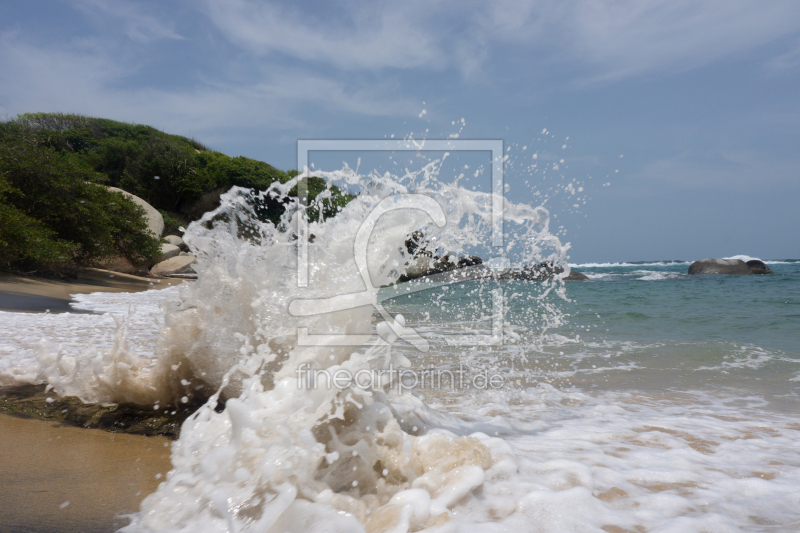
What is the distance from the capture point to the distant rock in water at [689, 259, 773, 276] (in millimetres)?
25578

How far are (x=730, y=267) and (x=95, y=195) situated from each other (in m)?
31.0

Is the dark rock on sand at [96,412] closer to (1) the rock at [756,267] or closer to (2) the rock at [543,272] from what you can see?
(2) the rock at [543,272]

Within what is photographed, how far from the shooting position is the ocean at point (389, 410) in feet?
5.85

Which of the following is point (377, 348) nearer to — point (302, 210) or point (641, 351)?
point (302, 210)

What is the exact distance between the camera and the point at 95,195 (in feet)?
46.2

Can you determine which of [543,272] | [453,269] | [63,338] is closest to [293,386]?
[63,338]

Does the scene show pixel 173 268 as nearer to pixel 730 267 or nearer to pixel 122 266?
pixel 122 266

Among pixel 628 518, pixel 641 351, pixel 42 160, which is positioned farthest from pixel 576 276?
pixel 628 518

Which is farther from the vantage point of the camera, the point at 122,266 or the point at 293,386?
the point at 122,266

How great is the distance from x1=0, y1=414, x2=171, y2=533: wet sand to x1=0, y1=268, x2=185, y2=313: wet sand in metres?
5.19

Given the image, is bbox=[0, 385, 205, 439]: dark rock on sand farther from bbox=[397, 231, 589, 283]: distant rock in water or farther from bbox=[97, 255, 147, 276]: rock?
bbox=[97, 255, 147, 276]: rock

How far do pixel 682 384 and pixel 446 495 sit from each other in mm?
3298

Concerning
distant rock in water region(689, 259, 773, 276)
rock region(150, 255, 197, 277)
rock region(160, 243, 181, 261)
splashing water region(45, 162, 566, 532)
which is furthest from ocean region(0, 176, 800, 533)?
distant rock in water region(689, 259, 773, 276)

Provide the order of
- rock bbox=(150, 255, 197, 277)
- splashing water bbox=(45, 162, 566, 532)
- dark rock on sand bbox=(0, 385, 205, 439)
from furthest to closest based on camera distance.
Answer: rock bbox=(150, 255, 197, 277) < dark rock on sand bbox=(0, 385, 205, 439) < splashing water bbox=(45, 162, 566, 532)
